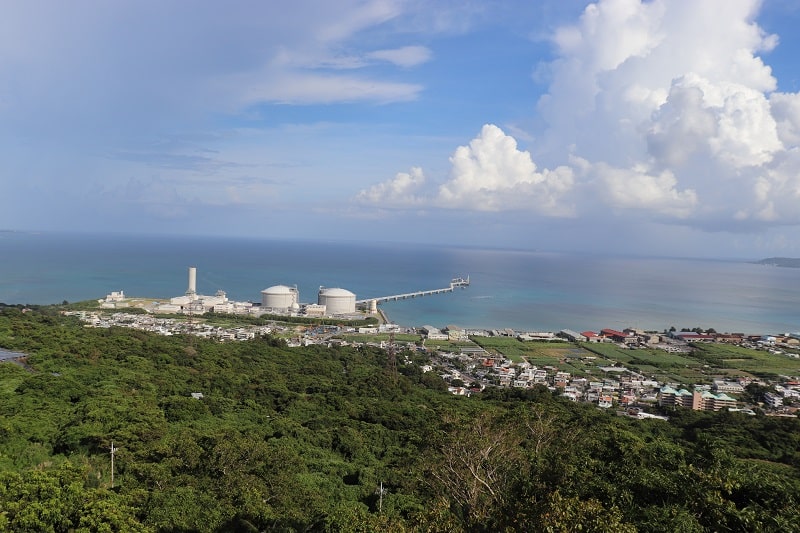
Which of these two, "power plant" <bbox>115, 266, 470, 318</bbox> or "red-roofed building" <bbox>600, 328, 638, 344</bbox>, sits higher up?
"power plant" <bbox>115, 266, 470, 318</bbox>

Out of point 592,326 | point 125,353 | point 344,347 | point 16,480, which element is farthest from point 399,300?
point 16,480

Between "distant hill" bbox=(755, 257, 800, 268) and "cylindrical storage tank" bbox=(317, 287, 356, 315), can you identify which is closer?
"cylindrical storage tank" bbox=(317, 287, 356, 315)

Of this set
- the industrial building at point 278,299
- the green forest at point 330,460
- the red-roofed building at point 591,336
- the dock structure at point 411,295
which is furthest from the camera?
the dock structure at point 411,295

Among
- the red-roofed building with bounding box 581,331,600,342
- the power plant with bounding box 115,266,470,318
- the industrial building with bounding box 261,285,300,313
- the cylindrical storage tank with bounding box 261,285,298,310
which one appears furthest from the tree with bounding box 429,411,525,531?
the cylindrical storage tank with bounding box 261,285,298,310

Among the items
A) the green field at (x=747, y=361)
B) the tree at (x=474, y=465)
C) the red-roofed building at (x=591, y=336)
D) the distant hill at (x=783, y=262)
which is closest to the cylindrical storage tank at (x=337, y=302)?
the red-roofed building at (x=591, y=336)

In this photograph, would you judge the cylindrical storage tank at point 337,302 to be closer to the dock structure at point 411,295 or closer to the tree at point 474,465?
the dock structure at point 411,295

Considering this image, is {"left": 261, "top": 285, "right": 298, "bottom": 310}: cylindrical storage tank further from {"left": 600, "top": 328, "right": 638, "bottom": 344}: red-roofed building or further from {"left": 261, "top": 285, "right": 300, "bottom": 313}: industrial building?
{"left": 600, "top": 328, "right": 638, "bottom": 344}: red-roofed building

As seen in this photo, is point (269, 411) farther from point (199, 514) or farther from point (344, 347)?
point (344, 347)

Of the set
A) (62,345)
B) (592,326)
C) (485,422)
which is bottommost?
(592,326)

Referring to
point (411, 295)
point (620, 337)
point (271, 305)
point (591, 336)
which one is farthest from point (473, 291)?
point (271, 305)
